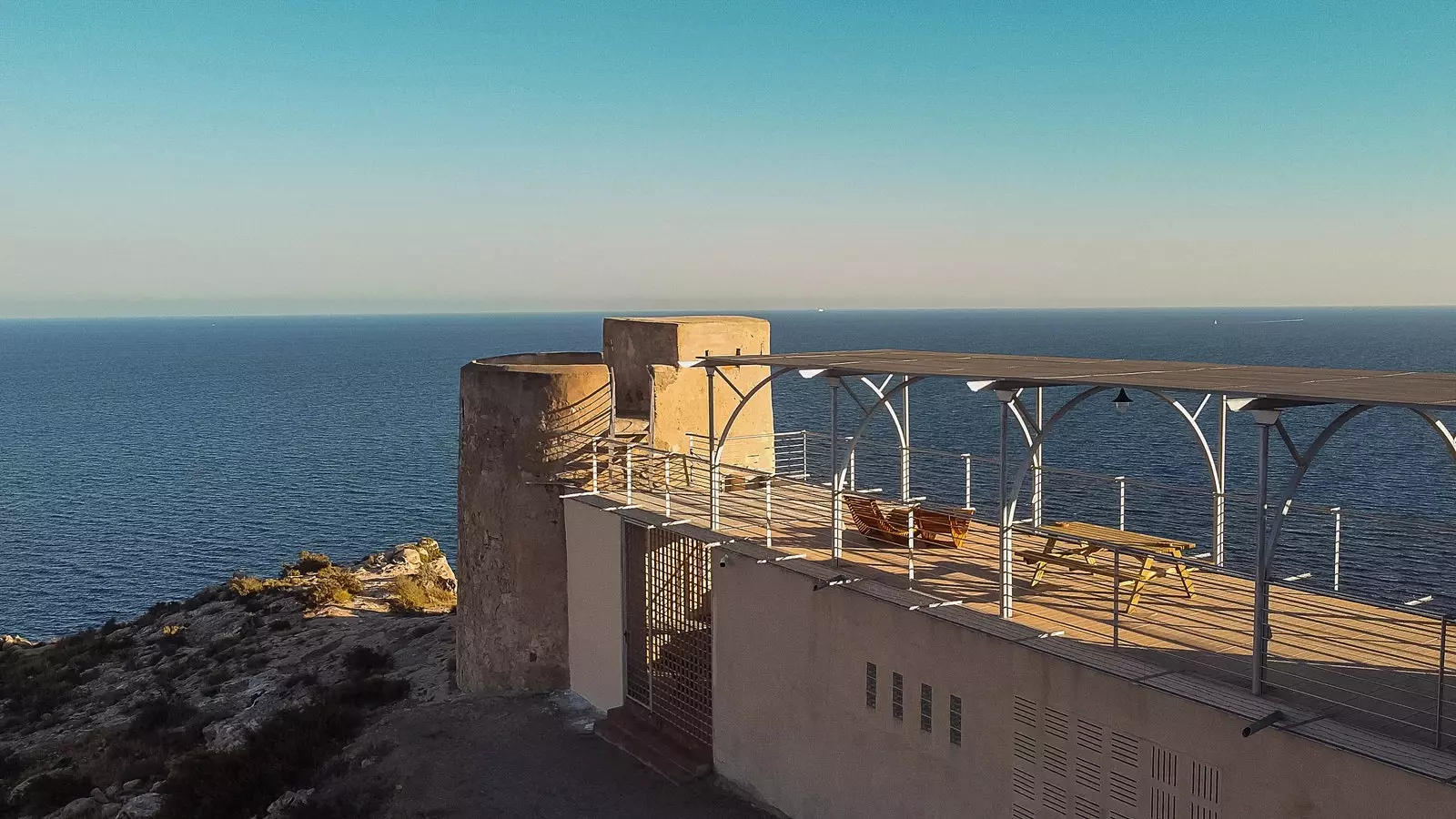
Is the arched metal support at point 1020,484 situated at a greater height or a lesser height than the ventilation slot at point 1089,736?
greater

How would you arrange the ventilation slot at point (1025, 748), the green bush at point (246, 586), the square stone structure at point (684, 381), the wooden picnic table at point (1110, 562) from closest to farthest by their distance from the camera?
the ventilation slot at point (1025, 748)
the wooden picnic table at point (1110, 562)
the square stone structure at point (684, 381)
the green bush at point (246, 586)

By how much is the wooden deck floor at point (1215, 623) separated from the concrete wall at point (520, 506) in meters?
2.84

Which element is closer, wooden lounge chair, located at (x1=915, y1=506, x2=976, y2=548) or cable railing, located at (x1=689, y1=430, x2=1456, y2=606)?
wooden lounge chair, located at (x1=915, y1=506, x2=976, y2=548)

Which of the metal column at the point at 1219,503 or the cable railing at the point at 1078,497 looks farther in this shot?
the cable railing at the point at 1078,497

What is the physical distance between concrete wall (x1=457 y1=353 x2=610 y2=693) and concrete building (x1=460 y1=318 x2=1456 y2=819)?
41mm

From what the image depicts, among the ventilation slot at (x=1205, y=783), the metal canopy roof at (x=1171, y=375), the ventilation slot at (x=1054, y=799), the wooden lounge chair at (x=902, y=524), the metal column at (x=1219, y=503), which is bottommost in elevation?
the ventilation slot at (x=1054, y=799)

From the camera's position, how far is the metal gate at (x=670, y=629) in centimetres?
1393

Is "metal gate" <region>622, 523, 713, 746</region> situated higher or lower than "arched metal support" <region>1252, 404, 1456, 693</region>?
lower

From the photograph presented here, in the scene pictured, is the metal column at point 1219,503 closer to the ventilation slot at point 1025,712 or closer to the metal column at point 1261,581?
the metal column at point 1261,581

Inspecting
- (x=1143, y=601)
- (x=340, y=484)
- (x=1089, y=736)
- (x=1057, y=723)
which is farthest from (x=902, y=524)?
(x=340, y=484)

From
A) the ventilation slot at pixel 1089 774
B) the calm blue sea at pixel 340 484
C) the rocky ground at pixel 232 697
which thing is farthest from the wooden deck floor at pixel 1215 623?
the rocky ground at pixel 232 697

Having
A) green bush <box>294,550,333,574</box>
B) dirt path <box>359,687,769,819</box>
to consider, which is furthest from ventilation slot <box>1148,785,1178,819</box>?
green bush <box>294,550,333,574</box>

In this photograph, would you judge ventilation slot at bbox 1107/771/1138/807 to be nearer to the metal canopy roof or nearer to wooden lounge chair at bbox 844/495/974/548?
the metal canopy roof

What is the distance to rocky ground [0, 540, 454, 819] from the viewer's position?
51.2 feet
